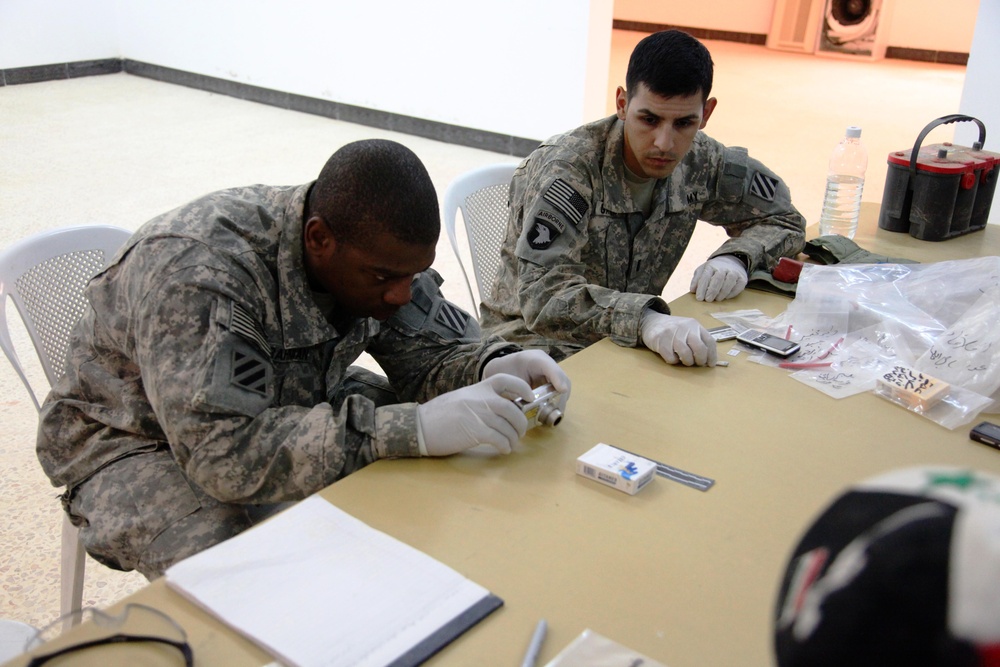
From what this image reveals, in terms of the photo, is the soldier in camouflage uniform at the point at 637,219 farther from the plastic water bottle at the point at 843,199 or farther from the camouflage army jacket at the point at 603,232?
the plastic water bottle at the point at 843,199

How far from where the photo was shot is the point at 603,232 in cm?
192

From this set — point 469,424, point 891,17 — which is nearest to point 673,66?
point 469,424

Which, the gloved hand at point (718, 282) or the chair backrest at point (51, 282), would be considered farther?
the gloved hand at point (718, 282)

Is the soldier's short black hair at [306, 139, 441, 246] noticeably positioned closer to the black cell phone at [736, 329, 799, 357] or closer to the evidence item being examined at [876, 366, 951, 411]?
the black cell phone at [736, 329, 799, 357]

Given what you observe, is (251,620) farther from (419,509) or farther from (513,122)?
(513,122)

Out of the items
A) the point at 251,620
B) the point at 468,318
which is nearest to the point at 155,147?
the point at 468,318

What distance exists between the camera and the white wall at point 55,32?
7.03 metres

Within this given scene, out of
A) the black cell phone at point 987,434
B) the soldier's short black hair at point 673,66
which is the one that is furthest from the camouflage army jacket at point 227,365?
the black cell phone at point 987,434

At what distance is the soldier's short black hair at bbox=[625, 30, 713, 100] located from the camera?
66.9 inches

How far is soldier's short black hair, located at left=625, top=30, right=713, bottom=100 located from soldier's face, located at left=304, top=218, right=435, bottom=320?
71cm

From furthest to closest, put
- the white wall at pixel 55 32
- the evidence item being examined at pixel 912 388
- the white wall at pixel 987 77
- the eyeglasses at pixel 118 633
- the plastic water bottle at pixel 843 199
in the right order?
the white wall at pixel 55 32 < the white wall at pixel 987 77 < the plastic water bottle at pixel 843 199 < the evidence item being examined at pixel 912 388 < the eyeglasses at pixel 118 633

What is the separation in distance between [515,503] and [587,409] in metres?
0.29

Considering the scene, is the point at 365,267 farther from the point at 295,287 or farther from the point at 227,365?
the point at 227,365

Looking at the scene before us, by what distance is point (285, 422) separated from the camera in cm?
118
